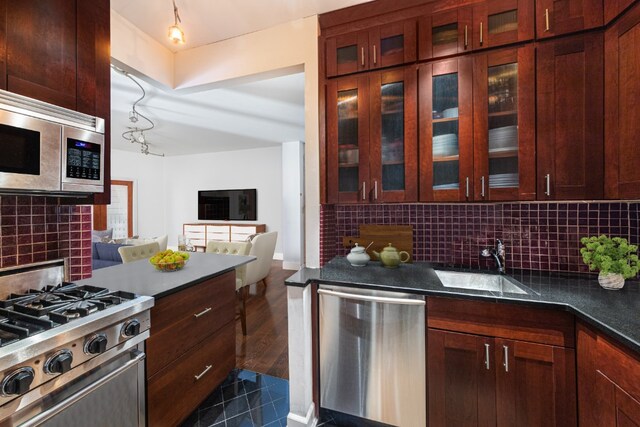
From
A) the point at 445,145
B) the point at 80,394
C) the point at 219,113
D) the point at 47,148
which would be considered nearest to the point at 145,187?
the point at 219,113

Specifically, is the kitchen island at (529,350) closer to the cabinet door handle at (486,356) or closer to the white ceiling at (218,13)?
the cabinet door handle at (486,356)

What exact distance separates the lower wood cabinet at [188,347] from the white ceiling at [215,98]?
6.05ft

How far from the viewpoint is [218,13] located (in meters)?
1.84

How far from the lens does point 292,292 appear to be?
62.1 inches

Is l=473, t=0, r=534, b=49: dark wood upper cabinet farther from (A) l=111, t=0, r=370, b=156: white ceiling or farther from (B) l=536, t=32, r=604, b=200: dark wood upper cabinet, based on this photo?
(A) l=111, t=0, r=370, b=156: white ceiling

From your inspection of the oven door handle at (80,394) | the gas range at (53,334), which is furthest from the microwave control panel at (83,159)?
the oven door handle at (80,394)

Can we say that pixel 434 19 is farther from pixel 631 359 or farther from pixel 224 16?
pixel 631 359

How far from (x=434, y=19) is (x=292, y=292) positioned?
1.85 meters

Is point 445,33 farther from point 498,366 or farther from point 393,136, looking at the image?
→ point 498,366

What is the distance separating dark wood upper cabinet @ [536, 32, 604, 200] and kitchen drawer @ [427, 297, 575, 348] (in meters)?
0.64

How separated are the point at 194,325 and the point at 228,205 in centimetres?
529

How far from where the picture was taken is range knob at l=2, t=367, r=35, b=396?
802 mm

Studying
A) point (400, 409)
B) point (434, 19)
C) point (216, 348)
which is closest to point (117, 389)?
point (216, 348)

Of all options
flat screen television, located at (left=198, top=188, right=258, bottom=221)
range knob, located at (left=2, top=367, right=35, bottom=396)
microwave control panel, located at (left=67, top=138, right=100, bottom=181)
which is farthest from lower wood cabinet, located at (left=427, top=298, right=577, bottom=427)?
flat screen television, located at (left=198, top=188, right=258, bottom=221)
